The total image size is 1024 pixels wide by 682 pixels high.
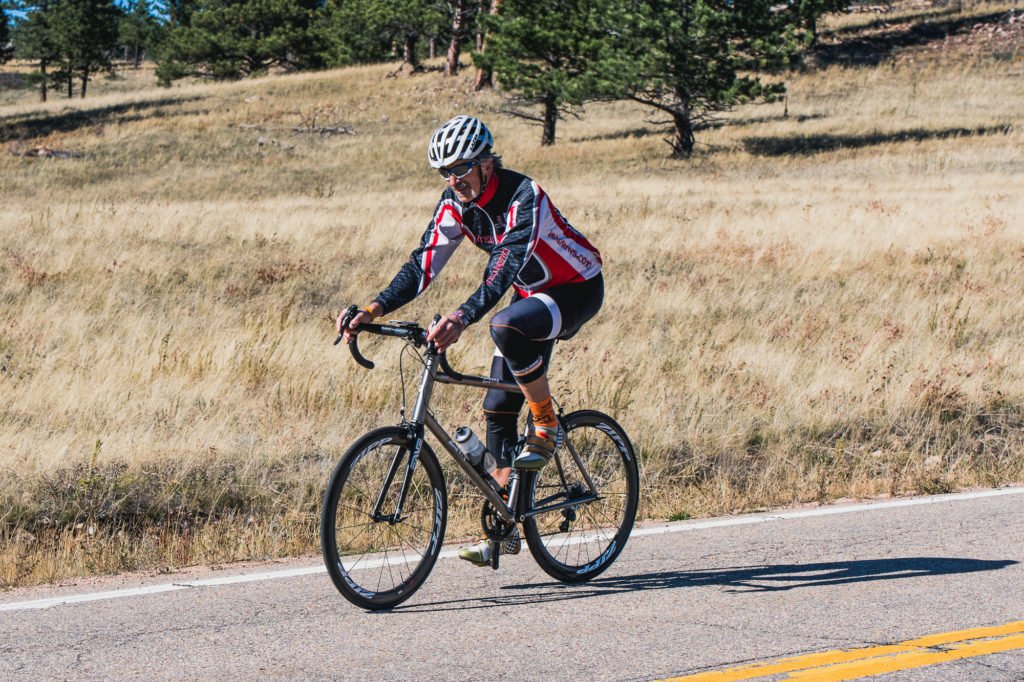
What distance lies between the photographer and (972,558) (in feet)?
18.7

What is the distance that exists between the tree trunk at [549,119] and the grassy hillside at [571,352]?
13.1 m

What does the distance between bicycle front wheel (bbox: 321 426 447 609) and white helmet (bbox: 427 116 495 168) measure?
1.18 m

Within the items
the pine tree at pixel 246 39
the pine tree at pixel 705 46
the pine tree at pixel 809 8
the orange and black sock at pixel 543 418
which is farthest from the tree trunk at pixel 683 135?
the pine tree at pixel 246 39

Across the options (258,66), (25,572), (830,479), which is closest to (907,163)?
(830,479)

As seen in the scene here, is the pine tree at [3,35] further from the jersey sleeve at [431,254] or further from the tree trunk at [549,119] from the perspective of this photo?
the jersey sleeve at [431,254]

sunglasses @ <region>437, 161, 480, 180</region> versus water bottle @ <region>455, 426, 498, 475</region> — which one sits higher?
sunglasses @ <region>437, 161, 480, 180</region>

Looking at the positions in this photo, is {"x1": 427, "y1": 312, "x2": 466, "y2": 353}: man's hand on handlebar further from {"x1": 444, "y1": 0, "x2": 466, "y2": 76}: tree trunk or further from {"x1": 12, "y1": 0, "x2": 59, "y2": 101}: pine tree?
{"x1": 12, "y1": 0, "x2": 59, "y2": 101}: pine tree

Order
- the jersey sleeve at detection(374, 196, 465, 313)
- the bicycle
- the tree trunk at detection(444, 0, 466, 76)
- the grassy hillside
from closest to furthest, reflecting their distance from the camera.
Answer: the bicycle → the jersey sleeve at detection(374, 196, 465, 313) → the grassy hillside → the tree trunk at detection(444, 0, 466, 76)

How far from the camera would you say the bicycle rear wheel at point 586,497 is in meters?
5.49

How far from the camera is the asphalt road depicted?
13.7 feet

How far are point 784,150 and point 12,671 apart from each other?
1369 inches

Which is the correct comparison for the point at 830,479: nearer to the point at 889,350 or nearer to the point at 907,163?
the point at 889,350

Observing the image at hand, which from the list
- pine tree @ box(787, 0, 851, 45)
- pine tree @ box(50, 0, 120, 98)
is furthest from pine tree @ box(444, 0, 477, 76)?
pine tree @ box(50, 0, 120, 98)

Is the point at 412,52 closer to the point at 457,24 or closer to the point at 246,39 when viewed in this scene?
the point at 457,24
